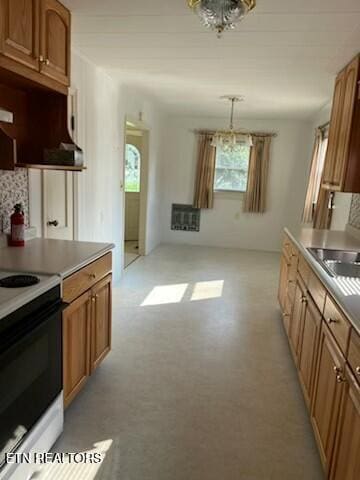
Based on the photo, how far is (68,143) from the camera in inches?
98.0

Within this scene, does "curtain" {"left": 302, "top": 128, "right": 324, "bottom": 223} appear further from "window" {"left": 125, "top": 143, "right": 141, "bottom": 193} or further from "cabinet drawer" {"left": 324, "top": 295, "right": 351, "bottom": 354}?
"cabinet drawer" {"left": 324, "top": 295, "right": 351, "bottom": 354}

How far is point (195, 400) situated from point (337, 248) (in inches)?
63.7

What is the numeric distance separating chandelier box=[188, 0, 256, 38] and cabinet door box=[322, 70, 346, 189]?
162cm

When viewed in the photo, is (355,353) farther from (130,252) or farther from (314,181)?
(130,252)

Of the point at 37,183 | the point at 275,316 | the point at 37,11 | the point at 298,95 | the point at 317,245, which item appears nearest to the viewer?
the point at 37,11

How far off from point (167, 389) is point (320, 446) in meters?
1.00

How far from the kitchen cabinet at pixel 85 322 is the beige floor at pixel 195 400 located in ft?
Result: 0.68

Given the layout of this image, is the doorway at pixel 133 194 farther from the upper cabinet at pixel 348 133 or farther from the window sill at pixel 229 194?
the upper cabinet at pixel 348 133

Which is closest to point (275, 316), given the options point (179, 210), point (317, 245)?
point (317, 245)

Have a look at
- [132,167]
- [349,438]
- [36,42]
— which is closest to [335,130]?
[36,42]

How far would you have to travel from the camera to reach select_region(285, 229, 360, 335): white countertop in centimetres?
159

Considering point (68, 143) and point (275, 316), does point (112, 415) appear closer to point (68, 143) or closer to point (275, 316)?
point (68, 143)

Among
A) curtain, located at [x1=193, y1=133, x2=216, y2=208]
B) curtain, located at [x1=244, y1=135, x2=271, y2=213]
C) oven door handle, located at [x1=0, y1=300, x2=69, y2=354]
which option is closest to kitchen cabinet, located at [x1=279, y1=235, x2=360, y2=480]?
oven door handle, located at [x1=0, y1=300, x2=69, y2=354]

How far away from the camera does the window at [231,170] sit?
6.86 meters
